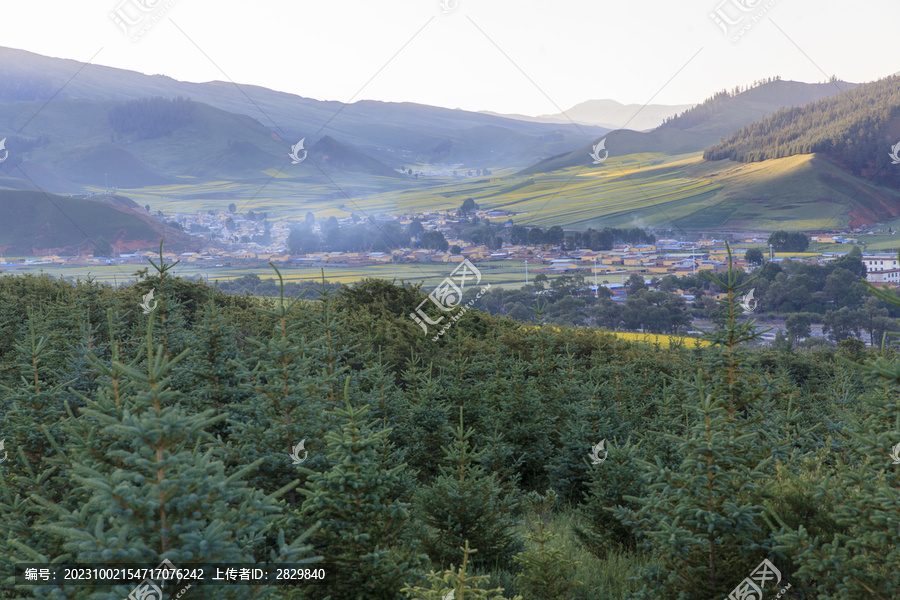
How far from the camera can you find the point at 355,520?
17.5 feet

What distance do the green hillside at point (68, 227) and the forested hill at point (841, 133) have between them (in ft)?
525

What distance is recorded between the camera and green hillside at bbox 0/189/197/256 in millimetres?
121938

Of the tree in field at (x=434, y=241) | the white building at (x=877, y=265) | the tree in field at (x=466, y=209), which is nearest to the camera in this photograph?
the white building at (x=877, y=265)

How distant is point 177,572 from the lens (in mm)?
3396

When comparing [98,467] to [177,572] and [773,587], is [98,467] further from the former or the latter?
[773,587]

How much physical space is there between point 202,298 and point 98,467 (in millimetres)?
20665

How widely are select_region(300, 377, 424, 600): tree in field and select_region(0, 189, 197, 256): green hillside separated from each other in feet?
436

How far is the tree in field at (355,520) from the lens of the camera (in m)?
5.25

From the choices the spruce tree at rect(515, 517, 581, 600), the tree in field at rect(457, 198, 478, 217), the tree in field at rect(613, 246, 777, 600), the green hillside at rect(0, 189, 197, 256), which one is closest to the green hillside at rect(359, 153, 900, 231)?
the tree in field at rect(457, 198, 478, 217)

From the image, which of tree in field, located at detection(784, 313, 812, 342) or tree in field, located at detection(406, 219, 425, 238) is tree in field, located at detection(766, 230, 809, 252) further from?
tree in field, located at detection(406, 219, 425, 238)

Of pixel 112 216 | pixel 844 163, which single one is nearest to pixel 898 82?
pixel 844 163

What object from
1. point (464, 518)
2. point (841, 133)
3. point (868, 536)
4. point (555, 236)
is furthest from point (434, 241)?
point (868, 536)

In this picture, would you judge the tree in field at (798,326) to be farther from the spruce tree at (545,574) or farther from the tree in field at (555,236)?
the spruce tree at (545,574)

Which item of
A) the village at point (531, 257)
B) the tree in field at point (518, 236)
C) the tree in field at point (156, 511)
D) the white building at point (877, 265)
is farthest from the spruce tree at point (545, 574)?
the tree in field at point (518, 236)
